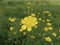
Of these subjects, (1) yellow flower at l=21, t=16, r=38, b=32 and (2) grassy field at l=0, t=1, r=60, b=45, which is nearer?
(1) yellow flower at l=21, t=16, r=38, b=32

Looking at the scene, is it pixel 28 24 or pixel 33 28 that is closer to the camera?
pixel 28 24

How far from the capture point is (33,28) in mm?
4285

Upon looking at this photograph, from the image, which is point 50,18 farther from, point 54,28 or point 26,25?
point 26,25

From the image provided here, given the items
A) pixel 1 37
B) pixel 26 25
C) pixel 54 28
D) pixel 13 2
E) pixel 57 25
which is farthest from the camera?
pixel 13 2

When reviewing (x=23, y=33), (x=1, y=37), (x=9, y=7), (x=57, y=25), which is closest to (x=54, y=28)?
(x=57, y=25)

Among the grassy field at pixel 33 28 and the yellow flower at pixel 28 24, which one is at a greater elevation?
the yellow flower at pixel 28 24

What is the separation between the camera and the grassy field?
4.14 m

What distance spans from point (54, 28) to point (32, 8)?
113 centimetres

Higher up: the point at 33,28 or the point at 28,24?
the point at 28,24

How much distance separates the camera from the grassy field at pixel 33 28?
4137 mm

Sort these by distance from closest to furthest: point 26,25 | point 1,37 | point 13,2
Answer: point 26,25, point 1,37, point 13,2

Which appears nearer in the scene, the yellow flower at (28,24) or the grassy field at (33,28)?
the yellow flower at (28,24)

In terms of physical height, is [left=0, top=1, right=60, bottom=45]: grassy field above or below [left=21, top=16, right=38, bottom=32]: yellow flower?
below

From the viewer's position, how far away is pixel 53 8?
5.72 metres
